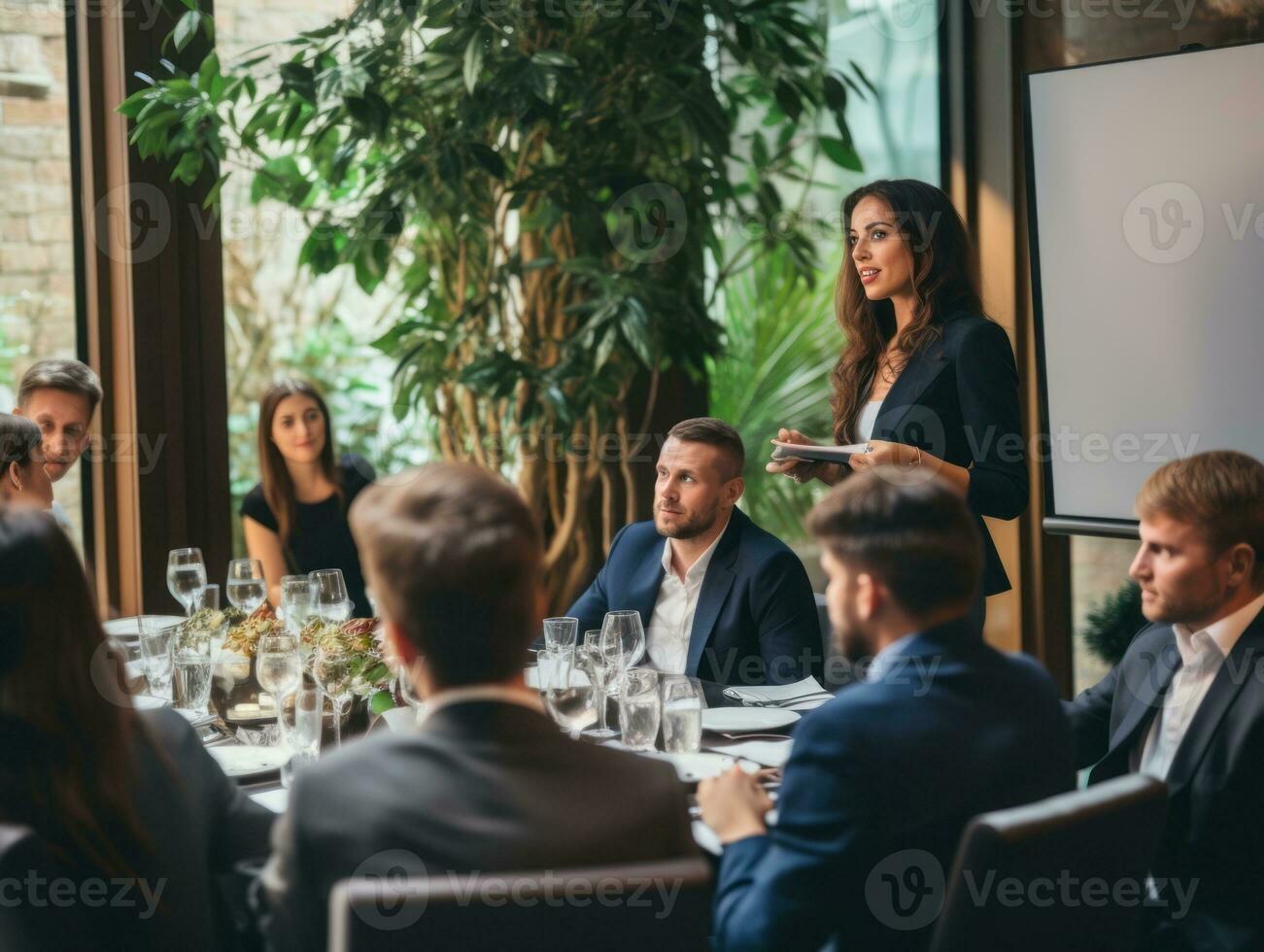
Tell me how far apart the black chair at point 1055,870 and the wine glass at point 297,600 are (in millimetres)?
1848

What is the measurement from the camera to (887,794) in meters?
1.59

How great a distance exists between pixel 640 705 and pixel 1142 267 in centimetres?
234

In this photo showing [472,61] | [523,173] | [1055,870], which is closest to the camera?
[1055,870]

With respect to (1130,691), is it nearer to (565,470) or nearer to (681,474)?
(681,474)

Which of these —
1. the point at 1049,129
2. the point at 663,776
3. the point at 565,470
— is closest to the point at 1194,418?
the point at 1049,129

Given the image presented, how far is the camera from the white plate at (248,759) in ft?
7.02

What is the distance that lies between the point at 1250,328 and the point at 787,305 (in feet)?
5.51

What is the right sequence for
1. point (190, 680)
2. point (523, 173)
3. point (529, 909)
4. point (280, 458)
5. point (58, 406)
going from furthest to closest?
point (523, 173) → point (280, 458) → point (58, 406) → point (190, 680) → point (529, 909)

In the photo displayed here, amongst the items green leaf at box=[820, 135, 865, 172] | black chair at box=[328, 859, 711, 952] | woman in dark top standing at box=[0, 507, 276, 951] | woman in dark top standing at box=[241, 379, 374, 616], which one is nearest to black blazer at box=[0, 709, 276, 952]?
woman in dark top standing at box=[0, 507, 276, 951]

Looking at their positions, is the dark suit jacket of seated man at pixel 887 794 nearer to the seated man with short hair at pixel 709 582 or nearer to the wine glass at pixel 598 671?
the wine glass at pixel 598 671

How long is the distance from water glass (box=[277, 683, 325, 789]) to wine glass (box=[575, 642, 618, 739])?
0.50m

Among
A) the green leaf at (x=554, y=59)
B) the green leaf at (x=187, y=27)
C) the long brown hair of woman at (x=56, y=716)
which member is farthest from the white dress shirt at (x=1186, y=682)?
the green leaf at (x=187, y=27)

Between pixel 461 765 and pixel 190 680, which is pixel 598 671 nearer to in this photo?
pixel 190 680

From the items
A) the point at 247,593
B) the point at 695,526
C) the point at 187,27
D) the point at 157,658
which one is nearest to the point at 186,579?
the point at 247,593
